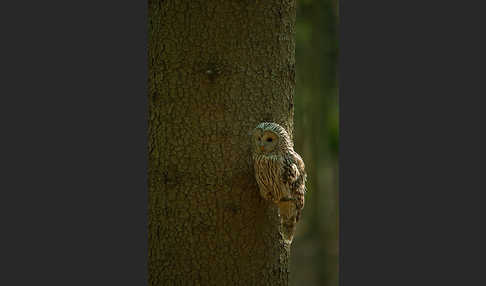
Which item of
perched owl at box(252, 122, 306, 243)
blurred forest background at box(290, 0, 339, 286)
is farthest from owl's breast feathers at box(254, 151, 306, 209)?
blurred forest background at box(290, 0, 339, 286)

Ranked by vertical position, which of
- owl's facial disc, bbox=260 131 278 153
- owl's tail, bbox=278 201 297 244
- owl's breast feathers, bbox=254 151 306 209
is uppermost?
owl's facial disc, bbox=260 131 278 153

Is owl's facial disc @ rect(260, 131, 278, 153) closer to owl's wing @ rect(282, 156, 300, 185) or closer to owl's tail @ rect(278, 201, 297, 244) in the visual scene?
owl's wing @ rect(282, 156, 300, 185)

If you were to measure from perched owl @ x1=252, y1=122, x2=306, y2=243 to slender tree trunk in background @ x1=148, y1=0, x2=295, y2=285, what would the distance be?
49 millimetres

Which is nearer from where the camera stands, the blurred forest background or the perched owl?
the perched owl

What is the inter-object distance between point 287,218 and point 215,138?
0.39m

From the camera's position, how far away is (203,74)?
1659 millimetres

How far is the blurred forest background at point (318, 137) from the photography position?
2295 millimetres

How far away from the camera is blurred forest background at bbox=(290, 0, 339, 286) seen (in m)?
2.29

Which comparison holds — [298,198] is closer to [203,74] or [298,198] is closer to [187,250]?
[187,250]

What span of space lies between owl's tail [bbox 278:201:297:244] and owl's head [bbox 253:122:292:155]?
194 millimetres

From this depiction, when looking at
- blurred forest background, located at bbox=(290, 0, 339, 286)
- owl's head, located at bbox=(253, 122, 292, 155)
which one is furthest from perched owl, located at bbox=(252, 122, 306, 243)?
blurred forest background, located at bbox=(290, 0, 339, 286)

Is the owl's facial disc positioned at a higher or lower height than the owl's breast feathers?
higher

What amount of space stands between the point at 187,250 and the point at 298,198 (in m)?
0.44

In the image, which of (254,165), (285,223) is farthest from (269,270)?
(254,165)
